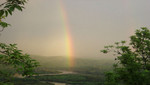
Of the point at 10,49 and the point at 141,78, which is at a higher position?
the point at 10,49

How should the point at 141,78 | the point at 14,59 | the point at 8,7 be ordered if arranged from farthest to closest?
the point at 141,78
the point at 14,59
the point at 8,7

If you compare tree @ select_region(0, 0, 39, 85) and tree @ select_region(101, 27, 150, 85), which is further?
tree @ select_region(101, 27, 150, 85)

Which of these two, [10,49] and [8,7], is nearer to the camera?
[8,7]

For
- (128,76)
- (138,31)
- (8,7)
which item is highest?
(138,31)

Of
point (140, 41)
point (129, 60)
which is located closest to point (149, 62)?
point (140, 41)

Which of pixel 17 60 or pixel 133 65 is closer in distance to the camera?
pixel 17 60

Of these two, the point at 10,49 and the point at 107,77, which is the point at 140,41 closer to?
the point at 107,77

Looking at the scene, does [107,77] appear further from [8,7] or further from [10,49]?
[8,7]

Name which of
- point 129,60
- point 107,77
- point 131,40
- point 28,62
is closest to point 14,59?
point 28,62

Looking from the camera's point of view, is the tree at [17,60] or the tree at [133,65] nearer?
the tree at [17,60]

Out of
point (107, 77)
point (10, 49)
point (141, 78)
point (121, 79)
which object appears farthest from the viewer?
point (121, 79)
